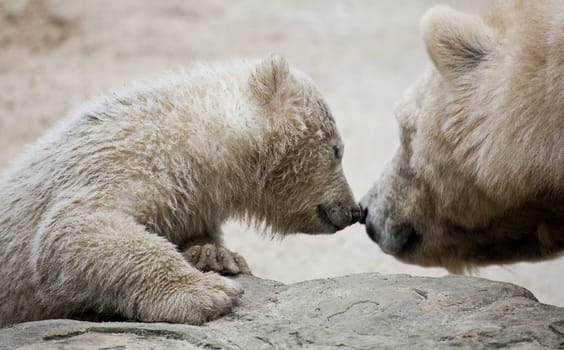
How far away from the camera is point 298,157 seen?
4555 millimetres

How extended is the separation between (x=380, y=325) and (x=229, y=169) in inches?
49.9

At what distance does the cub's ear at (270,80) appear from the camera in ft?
14.8

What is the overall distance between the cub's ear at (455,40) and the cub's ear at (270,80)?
0.84 m

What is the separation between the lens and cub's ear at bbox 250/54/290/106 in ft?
14.8

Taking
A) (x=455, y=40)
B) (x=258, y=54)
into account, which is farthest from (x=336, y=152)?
(x=258, y=54)

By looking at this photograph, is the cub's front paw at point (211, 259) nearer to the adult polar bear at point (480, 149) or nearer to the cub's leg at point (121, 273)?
the cub's leg at point (121, 273)

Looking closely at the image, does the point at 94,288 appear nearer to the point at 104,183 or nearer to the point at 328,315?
the point at 104,183

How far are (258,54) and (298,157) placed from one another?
546cm

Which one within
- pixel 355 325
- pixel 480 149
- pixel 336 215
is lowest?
pixel 355 325

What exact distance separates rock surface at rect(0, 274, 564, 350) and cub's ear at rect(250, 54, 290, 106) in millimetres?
1133

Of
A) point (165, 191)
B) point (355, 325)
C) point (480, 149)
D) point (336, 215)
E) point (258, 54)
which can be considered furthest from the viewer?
point (258, 54)

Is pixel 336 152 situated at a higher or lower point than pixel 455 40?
lower

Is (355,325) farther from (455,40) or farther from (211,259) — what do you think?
(455,40)

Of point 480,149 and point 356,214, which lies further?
point 356,214
